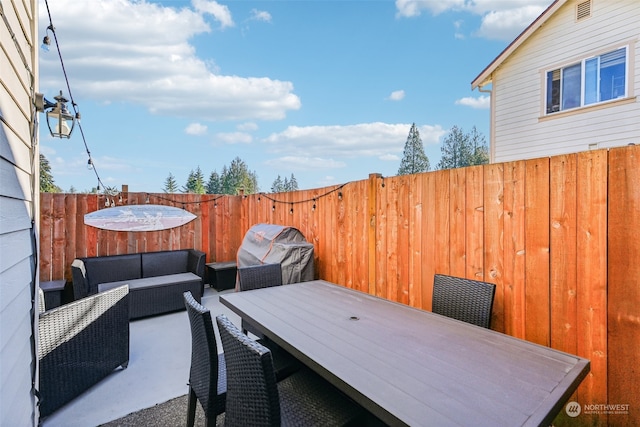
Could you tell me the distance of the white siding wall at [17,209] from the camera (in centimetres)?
115

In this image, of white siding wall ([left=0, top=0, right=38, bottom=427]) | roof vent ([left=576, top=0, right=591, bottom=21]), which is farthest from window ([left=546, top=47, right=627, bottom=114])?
white siding wall ([left=0, top=0, right=38, bottom=427])

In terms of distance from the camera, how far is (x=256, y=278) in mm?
3193

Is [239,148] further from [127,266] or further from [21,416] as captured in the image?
[21,416]

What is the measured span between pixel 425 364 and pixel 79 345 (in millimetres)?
2632

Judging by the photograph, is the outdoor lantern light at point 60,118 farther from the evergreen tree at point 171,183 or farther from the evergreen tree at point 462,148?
the evergreen tree at point 171,183

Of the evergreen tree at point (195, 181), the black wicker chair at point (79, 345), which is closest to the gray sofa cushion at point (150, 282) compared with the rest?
the black wicker chair at point (79, 345)

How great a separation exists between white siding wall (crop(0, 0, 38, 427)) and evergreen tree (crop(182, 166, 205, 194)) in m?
22.6

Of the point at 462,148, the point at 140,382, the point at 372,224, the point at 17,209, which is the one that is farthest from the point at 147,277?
the point at 462,148

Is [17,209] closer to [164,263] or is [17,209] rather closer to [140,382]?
[140,382]

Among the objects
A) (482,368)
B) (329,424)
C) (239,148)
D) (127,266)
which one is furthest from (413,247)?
(239,148)

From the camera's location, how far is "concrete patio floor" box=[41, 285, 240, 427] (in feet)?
7.48

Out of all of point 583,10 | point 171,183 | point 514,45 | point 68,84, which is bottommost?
point 68,84

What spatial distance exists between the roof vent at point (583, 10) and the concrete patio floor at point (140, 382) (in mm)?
8332

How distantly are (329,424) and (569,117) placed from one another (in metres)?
6.78
